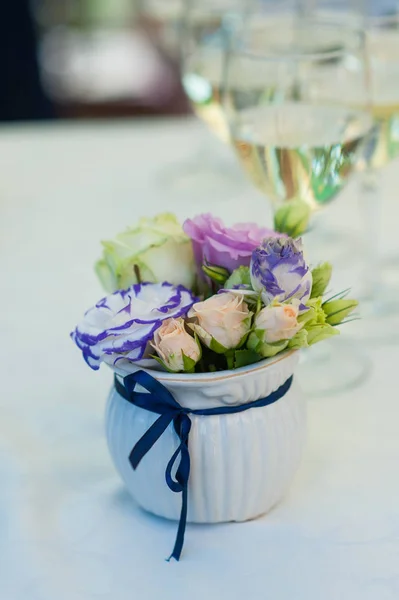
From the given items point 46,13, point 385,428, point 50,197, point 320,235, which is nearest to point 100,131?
point 50,197

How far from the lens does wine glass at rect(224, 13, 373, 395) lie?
74 centimetres

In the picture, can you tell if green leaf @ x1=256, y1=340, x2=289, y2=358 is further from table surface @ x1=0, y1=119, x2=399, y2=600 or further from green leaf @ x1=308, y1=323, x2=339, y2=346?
table surface @ x1=0, y1=119, x2=399, y2=600

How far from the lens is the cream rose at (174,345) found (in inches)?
19.3

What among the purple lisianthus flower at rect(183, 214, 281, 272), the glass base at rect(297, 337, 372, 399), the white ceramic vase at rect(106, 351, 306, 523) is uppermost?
the purple lisianthus flower at rect(183, 214, 281, 272)

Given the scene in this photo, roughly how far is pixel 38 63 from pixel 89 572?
1.91 m

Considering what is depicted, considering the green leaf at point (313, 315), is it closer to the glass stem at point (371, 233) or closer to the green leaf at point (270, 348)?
the green leaf at point (270, 348)

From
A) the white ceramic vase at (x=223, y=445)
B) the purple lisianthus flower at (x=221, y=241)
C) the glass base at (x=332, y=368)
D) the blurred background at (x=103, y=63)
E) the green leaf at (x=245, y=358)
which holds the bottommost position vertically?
the blurred background at (x=103, y=63)

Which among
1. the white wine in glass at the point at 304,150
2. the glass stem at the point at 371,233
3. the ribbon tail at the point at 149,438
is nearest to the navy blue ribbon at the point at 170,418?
the ribbon tail at the point at 149,438

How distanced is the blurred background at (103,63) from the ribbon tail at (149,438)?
6.35 ft

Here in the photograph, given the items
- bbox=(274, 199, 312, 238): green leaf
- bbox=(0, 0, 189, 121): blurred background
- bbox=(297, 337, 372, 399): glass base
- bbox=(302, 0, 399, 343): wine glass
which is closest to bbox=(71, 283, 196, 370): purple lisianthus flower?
bbox=(274, 199, 312, 238): green leaf

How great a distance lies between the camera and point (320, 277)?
539mm

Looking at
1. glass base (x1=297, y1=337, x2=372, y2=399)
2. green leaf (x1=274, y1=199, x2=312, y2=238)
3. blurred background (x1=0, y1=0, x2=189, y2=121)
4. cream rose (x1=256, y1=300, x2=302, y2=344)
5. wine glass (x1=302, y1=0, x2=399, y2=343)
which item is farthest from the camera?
blurred background (x1=0, y1=0, x2=189, y2=121)

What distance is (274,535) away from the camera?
1.81ft

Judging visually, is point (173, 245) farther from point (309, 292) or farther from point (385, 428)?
point (385, 428)
